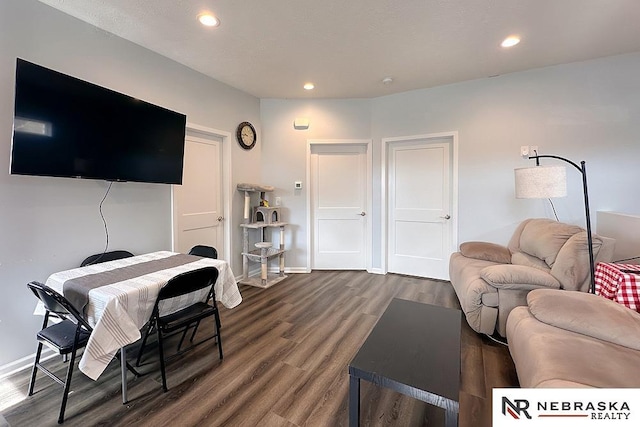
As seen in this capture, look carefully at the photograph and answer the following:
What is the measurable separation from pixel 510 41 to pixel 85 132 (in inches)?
148

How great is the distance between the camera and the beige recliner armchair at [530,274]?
2197 millimetres

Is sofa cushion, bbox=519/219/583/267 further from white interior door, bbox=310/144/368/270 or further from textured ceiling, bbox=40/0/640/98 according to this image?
white interior door, bbox=310/144/368/270

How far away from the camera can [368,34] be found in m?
2.54

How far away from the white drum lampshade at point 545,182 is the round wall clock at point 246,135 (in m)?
3.34

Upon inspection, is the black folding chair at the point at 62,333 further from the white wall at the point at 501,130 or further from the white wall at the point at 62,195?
the white wall at the point at 501,130

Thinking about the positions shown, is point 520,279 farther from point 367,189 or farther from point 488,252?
point 367,189

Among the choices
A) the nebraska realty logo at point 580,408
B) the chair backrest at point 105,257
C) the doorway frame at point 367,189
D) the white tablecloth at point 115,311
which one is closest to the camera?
the nebraska realty logo at point 580,408

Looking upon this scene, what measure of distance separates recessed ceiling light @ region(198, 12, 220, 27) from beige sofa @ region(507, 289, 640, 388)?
3149 mm

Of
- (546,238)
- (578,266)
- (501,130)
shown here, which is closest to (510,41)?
(501,130)

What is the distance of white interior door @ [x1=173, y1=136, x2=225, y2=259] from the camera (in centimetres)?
324

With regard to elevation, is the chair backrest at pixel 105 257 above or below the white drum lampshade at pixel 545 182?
below

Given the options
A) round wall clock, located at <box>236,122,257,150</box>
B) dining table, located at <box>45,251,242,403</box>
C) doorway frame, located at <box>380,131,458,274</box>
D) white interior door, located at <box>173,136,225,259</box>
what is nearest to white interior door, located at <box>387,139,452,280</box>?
doorway frame, located at <box>380,131,458,274</box>

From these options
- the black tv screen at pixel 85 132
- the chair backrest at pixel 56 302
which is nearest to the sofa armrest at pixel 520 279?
the chair backrest at pixel 56 302

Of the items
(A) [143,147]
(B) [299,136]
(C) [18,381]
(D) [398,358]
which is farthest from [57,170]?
(B) [299,136]
